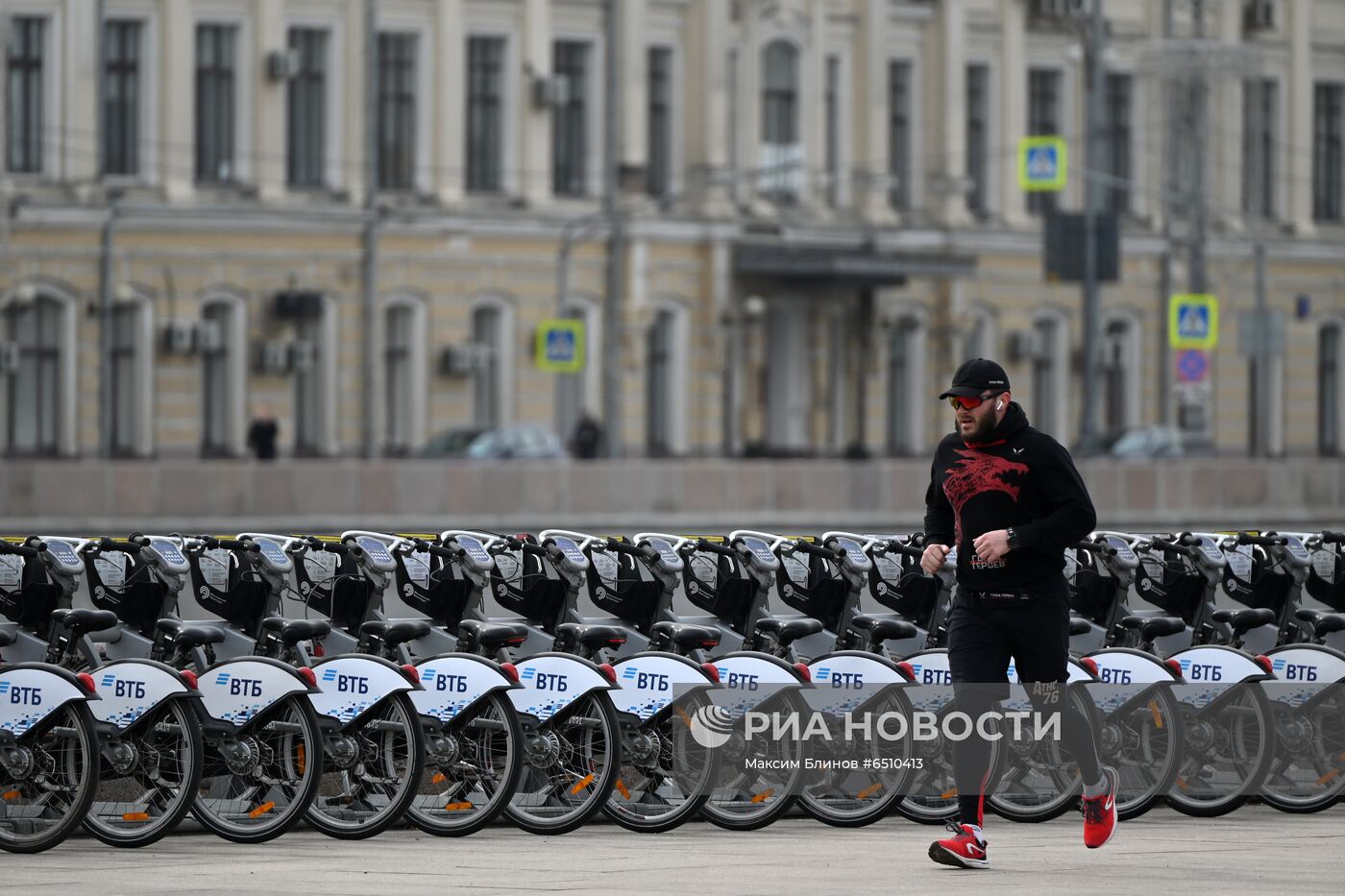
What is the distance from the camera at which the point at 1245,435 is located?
59344 millimetres

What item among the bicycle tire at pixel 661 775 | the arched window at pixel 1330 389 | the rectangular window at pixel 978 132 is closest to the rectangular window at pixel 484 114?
the rectangular window at pixel 978 132

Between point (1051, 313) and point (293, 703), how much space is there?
1874 inches

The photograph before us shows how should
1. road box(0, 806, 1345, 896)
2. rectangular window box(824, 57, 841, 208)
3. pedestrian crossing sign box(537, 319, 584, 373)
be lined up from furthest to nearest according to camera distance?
1. rectangular window box(824, 57, 841, 208)
2. pedestrian crossing sign box(537, 319, 584, 373)
3. road box(0, 806, 1345, 896)

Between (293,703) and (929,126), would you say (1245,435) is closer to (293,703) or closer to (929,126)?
(929,126)

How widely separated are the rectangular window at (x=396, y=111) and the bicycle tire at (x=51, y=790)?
39.0 meters

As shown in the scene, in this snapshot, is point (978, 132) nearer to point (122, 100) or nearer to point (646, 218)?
point (646, 218)

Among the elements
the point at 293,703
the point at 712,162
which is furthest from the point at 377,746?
the point at 712,162

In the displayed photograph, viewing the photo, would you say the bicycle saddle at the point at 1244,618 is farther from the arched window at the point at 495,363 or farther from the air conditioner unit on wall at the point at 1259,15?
the air conditioner unit on wall at the point at 1259,15

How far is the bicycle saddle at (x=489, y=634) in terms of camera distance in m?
10.8

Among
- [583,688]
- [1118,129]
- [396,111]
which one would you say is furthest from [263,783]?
[1118,129]

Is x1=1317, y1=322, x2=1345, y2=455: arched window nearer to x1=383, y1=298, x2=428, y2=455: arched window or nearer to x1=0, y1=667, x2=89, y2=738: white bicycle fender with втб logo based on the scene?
x1=383, y1=298, x2=428, y2=455: arched window

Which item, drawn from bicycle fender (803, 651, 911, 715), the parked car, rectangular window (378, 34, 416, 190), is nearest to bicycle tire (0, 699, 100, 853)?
bicycle fender (803, 651, 911, 715)

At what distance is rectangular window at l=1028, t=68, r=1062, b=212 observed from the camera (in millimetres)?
56938

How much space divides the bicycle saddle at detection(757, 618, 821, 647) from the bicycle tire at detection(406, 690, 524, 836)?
4.63 feet
